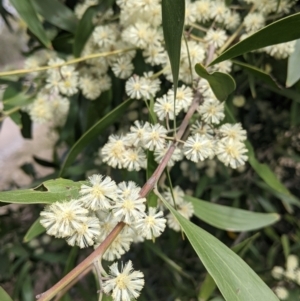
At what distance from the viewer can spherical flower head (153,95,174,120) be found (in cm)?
45

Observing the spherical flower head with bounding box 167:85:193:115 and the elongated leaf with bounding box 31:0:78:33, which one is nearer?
the spherical flower head with bounding box 167:85:193:115

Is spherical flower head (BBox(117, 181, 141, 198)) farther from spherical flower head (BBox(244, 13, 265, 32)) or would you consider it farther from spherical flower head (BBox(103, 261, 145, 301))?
spherical flower head (BBox(244, 13, 265, 32))

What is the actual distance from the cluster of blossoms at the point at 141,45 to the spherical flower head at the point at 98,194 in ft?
0.45

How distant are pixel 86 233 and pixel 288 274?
431 mm

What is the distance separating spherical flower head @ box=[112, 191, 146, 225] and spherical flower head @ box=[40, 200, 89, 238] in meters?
0.03

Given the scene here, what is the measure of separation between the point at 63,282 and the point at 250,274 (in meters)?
0.17

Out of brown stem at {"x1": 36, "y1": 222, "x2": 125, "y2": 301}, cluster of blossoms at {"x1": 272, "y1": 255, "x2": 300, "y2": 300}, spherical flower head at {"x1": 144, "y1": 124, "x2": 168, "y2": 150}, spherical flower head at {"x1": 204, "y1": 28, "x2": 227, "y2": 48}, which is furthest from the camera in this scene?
cluster of blossoms at {"x1": 272, "y1": 255, "x2": 300, "y2": 300}

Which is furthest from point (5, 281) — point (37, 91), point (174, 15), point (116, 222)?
point (174, 15)

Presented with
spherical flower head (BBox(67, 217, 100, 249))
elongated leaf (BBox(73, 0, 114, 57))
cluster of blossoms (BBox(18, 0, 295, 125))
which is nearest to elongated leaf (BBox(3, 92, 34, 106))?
cluster of blossoms (BBox(18, 0, 295, 125))

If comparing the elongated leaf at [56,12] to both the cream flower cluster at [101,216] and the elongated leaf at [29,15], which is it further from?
the cream flower cluster at [101,216]

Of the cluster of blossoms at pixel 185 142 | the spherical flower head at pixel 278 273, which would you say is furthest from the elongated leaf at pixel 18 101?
the spherical flower head at pixel 278 273

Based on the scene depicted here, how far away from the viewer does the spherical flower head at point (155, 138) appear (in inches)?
16.6

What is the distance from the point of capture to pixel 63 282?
325mm

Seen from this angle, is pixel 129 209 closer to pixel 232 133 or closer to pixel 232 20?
pixel 232 133
